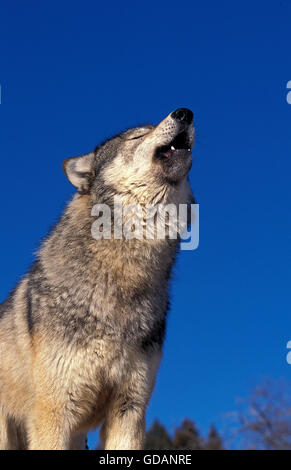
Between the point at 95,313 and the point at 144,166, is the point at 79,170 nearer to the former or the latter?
the point at 144,166

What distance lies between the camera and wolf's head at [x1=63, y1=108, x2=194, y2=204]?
666 centimetres

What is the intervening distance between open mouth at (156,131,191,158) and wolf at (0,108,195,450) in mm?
11

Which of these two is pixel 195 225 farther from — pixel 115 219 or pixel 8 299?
pixel 8 299

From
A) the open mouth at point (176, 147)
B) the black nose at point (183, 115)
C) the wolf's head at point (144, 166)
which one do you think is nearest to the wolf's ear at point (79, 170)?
the wolf's head at point (144, 166)

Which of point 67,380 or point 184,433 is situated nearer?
point 67,380

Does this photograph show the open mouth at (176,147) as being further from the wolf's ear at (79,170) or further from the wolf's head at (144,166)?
the wolf's ear at (79,170)

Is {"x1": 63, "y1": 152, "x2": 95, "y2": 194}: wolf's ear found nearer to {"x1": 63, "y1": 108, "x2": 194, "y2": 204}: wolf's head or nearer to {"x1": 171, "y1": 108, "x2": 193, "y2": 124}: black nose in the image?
{"x1": 63, "y1": 108, "x2": 194, "y2": 204}: wolf's head

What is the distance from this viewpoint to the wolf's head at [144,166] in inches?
262

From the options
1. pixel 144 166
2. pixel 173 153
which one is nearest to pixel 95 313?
pixel 144 166

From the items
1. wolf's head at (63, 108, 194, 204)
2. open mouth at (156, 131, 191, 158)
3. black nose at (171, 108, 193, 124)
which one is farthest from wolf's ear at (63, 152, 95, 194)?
black nose at (171, 108, 193, 124)

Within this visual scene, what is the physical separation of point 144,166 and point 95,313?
1700mm
